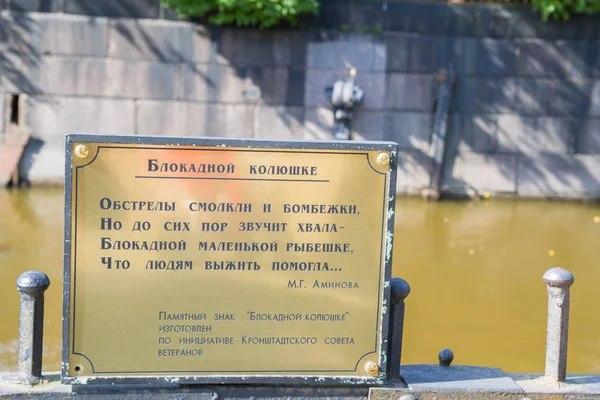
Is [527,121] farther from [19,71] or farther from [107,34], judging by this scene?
[19,71]

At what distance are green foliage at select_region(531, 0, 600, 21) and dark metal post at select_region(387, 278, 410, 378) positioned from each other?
1021 centimetres

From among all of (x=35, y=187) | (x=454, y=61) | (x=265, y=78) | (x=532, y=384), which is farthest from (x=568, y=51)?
(x=532, y=384)

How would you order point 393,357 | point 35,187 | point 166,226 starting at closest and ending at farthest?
point 166,226 → point 393,357 → point 35,187

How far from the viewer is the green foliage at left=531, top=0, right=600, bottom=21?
13672mm

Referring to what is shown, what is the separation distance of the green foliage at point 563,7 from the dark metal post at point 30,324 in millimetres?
11216

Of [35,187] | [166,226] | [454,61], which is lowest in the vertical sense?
[35,187]

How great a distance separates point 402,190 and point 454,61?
2343 millimetres

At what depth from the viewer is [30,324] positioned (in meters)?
4.56

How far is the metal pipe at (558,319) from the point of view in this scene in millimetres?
4840

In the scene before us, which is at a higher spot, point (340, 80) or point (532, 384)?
point (340, 80)

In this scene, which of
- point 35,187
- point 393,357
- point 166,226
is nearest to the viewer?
point 166,226

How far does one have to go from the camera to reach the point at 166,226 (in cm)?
445

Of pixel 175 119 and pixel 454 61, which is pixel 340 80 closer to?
pixel 454 61

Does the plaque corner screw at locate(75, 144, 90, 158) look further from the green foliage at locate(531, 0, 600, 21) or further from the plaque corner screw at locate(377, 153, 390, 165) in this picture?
the green foliage at locate(531, 0, 600, 21)
